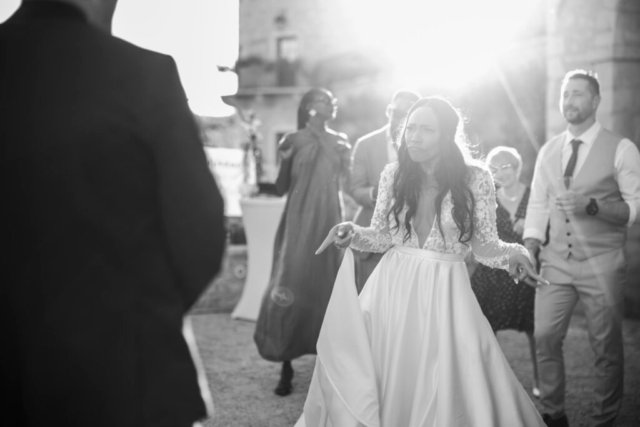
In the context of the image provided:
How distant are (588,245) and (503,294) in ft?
2.67

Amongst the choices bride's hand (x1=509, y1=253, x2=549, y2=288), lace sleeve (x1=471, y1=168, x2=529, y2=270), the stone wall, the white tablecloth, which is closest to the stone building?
the stone wall

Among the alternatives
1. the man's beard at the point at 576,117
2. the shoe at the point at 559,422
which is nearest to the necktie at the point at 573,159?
the man's beard at the point at 576,117

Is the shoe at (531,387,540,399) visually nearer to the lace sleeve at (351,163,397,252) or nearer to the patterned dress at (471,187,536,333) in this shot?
the patterned dress at (471,187,536,333)

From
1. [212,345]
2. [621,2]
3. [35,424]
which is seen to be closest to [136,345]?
[35,424]

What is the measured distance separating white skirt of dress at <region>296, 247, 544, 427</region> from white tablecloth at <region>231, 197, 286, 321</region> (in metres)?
4.27

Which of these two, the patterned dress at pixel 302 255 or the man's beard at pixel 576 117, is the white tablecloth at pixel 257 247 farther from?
the man's beard at pixel 576 117

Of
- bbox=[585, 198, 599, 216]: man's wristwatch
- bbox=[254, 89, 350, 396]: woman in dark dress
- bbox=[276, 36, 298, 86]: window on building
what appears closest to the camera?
bbox=[585, 198, 599, 216]: man's wristwatch

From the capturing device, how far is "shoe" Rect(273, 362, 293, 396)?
4695mm

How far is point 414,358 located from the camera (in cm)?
299

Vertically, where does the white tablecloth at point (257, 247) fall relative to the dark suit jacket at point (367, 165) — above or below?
below

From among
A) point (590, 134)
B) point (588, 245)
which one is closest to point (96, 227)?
point (588, 245)

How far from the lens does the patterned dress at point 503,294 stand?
455 centimetres

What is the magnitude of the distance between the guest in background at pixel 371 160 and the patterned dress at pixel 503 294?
780 mm

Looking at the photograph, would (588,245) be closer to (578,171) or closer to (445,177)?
(578,171)
